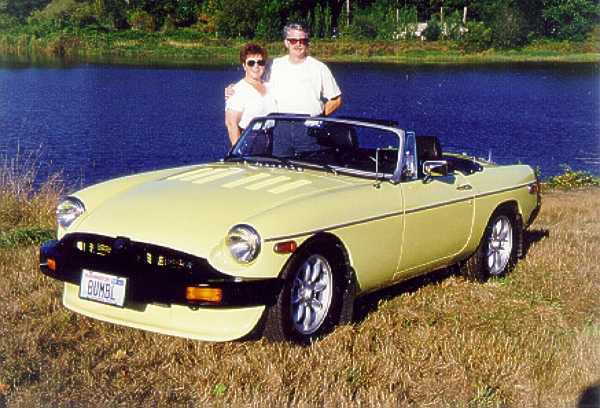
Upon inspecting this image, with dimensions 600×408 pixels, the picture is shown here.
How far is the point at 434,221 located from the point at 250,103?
2.50 metres

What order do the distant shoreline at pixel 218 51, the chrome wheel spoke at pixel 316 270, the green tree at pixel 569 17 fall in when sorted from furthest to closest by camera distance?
the green tree at pixel 569 17, the distant shoreline at pixel 218 51, the chrome wheel spoke at pixel 316 270

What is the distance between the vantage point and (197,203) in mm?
5285

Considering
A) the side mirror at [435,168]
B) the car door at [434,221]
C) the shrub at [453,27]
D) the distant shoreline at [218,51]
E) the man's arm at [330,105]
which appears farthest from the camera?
the shrub at [453,27]

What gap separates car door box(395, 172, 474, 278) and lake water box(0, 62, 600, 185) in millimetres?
7933

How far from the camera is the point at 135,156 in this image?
2094cm

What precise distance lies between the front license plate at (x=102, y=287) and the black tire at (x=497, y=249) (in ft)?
10.5

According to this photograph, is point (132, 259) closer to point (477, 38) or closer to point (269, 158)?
point (269, 158)

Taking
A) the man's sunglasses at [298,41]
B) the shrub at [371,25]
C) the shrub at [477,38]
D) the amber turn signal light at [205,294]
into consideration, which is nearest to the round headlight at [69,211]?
the amber turn signal light at [205,294]

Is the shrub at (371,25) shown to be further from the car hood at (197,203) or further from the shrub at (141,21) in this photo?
the car hood at (197,203)

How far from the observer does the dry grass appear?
4.42m

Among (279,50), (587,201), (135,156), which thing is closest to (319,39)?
(279,50)

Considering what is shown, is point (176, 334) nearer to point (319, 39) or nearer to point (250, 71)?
point (250, 71)

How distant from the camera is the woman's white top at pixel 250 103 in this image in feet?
26.2

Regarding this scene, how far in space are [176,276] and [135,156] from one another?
16.5 meters
